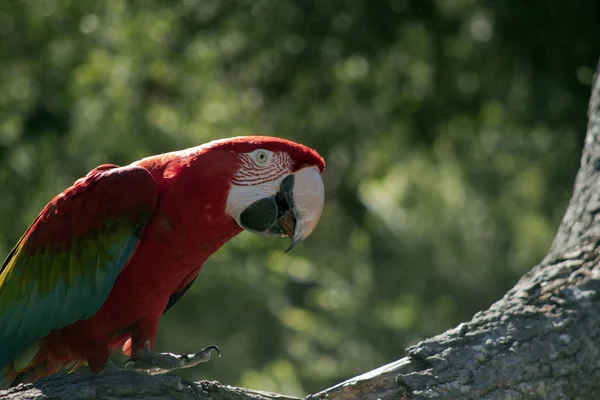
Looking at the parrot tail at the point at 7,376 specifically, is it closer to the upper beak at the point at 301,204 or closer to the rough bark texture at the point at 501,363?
the rough bark texture at the point at 501,363

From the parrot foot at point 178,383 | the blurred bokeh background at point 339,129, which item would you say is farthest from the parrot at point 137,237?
the blurred bokeh background at point 339,129

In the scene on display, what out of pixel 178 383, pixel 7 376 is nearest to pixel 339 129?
pixel 7 376

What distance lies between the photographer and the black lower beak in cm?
283

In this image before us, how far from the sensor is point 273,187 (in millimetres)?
2867

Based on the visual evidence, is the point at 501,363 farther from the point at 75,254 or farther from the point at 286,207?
the point at 75,254

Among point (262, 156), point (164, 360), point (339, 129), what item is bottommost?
point (164, 360)

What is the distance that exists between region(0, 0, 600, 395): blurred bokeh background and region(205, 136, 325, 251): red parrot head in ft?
8.80

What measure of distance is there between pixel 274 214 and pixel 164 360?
585mm

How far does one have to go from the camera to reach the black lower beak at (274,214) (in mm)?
2830

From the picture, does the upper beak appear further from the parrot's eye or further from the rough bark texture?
the rough bark texture

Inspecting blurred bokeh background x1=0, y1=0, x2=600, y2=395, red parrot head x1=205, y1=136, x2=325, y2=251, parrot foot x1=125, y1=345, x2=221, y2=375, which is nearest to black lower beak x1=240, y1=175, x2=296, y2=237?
red parrot head x1=205, y1=136, x2=325, y2=251

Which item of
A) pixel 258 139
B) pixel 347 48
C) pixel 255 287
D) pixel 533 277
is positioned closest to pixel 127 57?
pixel 347 48

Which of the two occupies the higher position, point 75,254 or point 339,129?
point 339,129

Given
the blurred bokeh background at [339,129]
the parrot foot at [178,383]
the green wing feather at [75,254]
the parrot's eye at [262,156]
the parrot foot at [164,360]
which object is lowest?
the parrot foot at [178,383]
